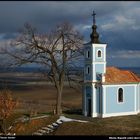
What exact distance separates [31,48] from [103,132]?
11.8m

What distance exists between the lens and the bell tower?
4038 centimetres

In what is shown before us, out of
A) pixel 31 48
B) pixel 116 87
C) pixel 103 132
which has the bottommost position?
pixel 103 132

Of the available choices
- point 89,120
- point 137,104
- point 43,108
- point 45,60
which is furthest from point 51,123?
point 43,108

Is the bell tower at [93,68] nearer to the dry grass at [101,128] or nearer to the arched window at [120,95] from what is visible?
the arched window at [120,95]

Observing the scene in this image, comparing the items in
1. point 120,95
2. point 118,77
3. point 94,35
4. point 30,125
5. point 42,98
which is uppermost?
point 94,35

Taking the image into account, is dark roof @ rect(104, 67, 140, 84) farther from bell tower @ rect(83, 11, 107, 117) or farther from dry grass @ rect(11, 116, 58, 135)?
dry grass @ rect(11, 116, 58, 135)

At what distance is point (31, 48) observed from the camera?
136 ft

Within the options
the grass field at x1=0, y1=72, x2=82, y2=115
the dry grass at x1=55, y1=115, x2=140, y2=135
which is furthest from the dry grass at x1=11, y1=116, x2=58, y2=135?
the grass field at x1=0, y1=72, x2=82, y2=115

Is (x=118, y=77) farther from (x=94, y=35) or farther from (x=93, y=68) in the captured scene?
(x=94, y=35)

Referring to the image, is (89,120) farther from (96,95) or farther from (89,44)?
(89,44)

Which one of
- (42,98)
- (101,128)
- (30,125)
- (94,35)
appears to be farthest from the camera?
(42,98)

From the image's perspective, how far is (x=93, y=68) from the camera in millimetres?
40500

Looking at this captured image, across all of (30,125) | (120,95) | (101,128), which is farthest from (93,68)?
(30,125)

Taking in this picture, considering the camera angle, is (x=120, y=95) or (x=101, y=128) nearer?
(x=101, y=128)
